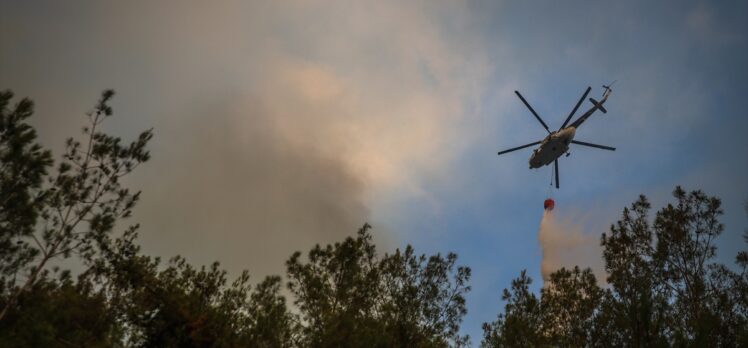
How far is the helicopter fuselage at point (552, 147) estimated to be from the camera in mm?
31594

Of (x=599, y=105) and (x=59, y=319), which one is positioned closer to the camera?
(x=59, y=319)

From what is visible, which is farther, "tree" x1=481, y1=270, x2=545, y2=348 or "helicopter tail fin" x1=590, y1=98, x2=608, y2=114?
"helicopter tail fin" x1=590, y1=98, x2=608, y2=114

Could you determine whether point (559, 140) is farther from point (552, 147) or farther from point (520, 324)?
point (520, 324)

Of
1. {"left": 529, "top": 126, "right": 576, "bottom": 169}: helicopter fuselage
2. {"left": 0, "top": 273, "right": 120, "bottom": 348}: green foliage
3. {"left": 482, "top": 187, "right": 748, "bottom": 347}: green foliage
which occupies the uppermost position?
{"left": 529, "top": 126, "right": 576, "bottom": 169}: helicopter fuselage

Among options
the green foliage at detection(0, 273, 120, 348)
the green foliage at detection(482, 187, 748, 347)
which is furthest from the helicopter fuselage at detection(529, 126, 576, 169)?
the green foliage at detection(0, 273, 120, 348)

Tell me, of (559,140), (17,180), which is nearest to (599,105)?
(559,140)

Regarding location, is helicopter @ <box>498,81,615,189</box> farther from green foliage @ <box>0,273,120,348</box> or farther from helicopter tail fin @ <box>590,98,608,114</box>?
green foliage @ <box>0,273,120,348</box>

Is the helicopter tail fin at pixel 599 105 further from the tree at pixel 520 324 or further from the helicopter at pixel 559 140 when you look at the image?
the tree at pixel 520 324

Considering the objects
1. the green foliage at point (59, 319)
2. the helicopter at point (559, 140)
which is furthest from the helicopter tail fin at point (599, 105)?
the green foliage at point (59, 319)

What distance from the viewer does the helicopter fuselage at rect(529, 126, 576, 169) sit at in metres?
31.6

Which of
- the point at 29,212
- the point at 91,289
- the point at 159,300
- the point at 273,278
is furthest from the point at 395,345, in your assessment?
the point at 29,212

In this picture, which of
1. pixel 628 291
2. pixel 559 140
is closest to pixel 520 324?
pixel 628 291

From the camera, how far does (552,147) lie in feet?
106

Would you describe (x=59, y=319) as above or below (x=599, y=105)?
below
